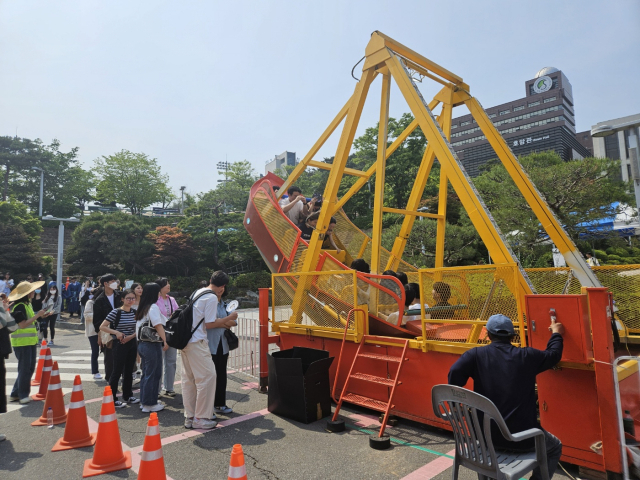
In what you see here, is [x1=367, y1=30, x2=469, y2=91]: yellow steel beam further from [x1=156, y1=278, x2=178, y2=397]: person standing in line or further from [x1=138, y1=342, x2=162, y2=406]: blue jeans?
[x1=138, y1=342, x2=162, y2=406]: blue jeans

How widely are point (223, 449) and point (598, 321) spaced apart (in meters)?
3.74

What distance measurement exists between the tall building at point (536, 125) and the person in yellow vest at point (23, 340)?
208ft

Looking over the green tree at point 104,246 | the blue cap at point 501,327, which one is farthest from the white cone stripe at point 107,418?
the green tree at point 104,246

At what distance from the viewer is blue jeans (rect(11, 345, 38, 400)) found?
5.78m

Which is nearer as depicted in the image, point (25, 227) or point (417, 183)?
point (417, 183)

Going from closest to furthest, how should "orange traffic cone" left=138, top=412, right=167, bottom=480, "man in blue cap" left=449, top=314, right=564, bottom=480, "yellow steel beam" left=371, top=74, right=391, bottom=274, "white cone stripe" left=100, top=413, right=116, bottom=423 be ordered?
"man in blue cap" left=449, top=314, right=564, bottom=480 < "orange traffic cone" left=138, top=412, right=167, bottom=480 < "white cone stripe" left=100, top=413, right=116, bottom=423 < "yellow steel beam" left=371, top=74, right=391, bottom=274

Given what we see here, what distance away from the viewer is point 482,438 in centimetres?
230

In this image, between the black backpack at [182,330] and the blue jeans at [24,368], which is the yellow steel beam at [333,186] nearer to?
the black backpack at [182,330]

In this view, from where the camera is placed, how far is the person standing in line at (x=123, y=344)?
5.63m

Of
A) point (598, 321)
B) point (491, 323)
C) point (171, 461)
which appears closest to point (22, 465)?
point (171, 461)

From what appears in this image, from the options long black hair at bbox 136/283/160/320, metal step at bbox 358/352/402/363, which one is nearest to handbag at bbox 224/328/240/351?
long black hair at bbox 136/283/160/320

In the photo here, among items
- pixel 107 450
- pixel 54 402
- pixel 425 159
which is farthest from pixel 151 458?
pixel 425 159

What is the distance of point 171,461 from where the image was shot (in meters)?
3.86

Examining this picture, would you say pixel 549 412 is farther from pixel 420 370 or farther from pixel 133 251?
pixel 133 251
